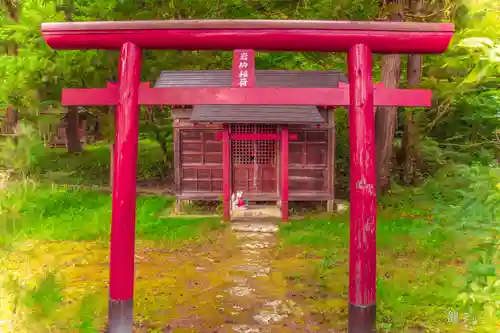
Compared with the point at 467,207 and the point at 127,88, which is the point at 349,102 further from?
the point at 127,88

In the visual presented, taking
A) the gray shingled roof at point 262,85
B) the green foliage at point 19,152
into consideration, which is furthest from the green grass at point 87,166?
the gray shingled roof at point 262,85

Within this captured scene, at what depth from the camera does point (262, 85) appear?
1489 cm

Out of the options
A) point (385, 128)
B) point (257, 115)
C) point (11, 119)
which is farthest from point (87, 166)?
point (385, 128)

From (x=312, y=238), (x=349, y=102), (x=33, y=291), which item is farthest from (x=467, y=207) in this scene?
(x=33, y=291)

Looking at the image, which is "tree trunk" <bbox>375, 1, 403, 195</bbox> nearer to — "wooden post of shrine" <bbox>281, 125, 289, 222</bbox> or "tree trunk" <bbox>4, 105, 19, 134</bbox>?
"wooden post of shrine" <bbox>281, 125, 289, 222</bbox>

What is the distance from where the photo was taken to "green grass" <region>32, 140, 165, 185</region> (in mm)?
18391

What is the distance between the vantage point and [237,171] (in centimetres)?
1473

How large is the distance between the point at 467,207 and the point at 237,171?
29.3ft

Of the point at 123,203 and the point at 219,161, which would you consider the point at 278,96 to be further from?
the point at 219,161

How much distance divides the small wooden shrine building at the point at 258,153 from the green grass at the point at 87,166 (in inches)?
205

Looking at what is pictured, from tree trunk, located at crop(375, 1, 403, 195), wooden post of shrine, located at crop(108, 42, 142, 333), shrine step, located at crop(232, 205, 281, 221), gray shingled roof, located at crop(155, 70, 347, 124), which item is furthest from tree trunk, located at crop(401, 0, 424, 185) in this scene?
wooden post of shrine, located at crop(108, 42, 142, 333)

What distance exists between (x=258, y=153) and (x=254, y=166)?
450mm

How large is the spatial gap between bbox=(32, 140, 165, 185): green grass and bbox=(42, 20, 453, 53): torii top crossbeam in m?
12.4

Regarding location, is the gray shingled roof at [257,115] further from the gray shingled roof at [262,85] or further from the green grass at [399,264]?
the green grass at [399,264]
